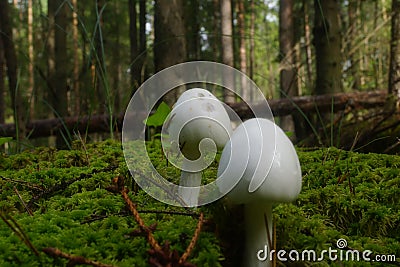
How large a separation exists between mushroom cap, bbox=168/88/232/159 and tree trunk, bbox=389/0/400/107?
97.1 inches

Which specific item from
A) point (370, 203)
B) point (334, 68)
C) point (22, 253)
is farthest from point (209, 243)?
point (334, 68)

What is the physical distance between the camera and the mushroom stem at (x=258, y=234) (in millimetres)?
1345

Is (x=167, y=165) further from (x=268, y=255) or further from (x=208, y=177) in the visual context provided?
(x=268, y=255)

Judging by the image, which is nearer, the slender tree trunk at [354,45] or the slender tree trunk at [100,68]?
the slender tree trunk at [100,68]

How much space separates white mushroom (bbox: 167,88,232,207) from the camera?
1554 millimetres

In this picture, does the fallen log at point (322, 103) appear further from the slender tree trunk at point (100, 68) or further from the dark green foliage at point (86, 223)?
the dark green foliage at point (86, 223)

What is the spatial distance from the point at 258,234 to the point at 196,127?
482mm

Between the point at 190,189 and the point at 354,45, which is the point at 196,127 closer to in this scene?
the point at 190,189

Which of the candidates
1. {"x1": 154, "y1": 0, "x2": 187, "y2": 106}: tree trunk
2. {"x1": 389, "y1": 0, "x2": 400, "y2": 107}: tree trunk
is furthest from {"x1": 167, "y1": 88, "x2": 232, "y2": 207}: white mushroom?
{"x1": 154, "y1": 0, "x2": 187, "y2": 106}: tree trunk

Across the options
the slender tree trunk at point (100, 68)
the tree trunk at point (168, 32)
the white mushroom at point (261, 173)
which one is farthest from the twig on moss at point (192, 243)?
the tree trunk at point (168, 32)

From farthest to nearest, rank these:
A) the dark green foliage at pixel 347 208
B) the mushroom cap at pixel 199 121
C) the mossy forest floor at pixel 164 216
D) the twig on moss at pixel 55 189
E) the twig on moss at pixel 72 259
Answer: the twig on moss at pixel 55 189, the mushroom cap at pixel 199 121, the dark green foliage at pixel 347 208, the mossy forest floor at pixel 164 216, the twig on moss at pixel 72 259

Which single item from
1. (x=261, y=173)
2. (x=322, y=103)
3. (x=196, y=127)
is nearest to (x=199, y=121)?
(x=196, y=127)

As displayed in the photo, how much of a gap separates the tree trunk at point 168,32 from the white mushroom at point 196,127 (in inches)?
111

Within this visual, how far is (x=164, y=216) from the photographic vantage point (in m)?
1.48
